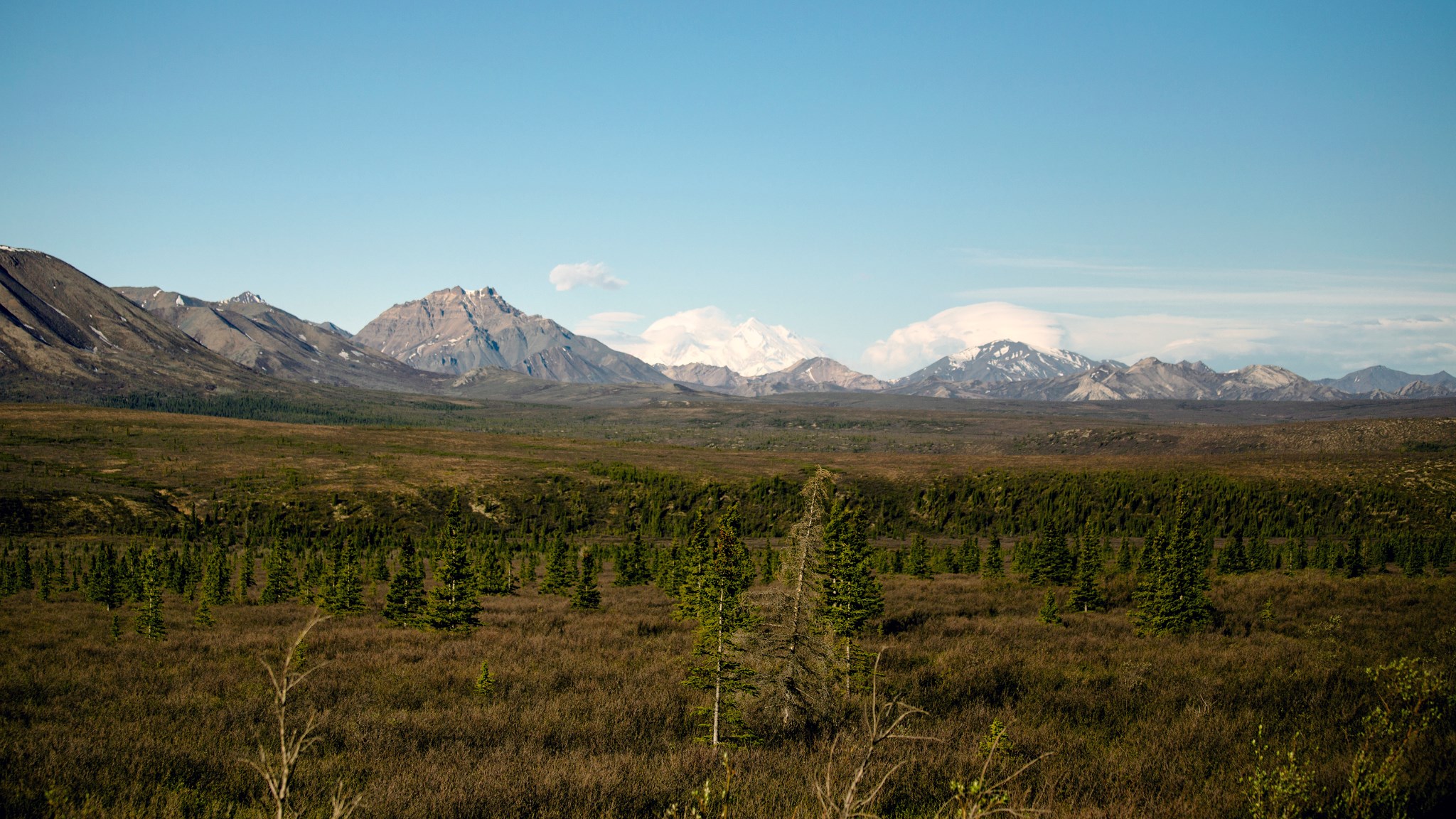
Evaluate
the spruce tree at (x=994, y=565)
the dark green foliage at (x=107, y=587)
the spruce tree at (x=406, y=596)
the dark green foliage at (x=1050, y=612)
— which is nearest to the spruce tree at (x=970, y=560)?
the spruce tree at (x=994, y=565)

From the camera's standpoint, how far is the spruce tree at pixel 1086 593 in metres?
35.9

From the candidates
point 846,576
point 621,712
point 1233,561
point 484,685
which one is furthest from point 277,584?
point 1233,561

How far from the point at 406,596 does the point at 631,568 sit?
2336 centimetres

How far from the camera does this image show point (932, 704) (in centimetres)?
1778

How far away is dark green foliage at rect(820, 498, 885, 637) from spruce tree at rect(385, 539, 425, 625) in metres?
18.5

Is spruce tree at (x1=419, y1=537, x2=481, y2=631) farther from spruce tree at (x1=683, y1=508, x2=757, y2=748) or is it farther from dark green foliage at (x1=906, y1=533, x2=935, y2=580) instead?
dark green foliage at (x1=906, y1=533, x2=935, y2=580)

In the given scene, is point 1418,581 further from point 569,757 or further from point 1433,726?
point 569,757

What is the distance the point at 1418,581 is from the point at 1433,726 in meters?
30.2

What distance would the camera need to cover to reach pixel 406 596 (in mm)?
30562

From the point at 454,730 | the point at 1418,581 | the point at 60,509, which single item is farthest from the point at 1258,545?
the point at 60,509

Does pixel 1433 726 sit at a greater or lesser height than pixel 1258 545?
greater

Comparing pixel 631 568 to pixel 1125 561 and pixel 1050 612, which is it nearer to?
pixel 1050 612

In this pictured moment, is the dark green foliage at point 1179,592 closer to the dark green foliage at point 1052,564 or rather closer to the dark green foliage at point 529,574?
the dark green foliage at point 1052,564

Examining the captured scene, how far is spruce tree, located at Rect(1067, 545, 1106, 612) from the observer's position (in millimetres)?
35906
